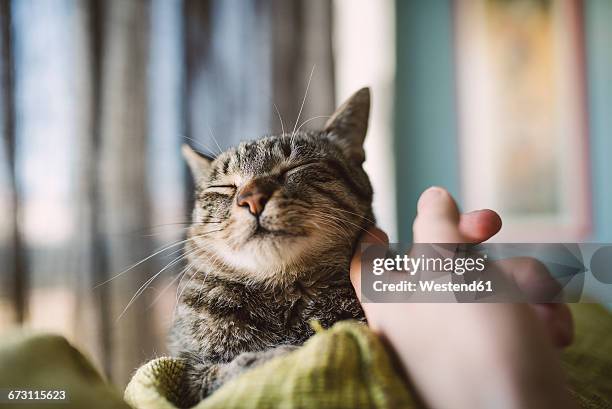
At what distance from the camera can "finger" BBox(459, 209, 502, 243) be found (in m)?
0.45

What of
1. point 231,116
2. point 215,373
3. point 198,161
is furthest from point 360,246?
point 231,116

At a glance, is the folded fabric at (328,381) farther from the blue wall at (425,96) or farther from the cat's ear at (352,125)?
the blue wall at (425,96)

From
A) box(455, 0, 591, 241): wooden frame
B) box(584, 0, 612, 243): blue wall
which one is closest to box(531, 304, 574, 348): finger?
box(455, 0, 591, 241): wooden frame

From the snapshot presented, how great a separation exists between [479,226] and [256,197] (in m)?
0.25

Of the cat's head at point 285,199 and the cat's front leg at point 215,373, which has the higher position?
the cat's head at point 285,199

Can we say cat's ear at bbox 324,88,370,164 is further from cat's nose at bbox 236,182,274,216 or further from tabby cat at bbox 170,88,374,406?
cat's nose at bbox 236,182,274,216

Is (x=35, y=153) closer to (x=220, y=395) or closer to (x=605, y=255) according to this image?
(x=220, y=395)

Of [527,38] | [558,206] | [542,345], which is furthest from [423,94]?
[542,345]

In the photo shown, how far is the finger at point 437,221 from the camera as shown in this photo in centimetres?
46

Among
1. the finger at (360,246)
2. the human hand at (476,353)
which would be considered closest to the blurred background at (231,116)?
the finger at (360,246)

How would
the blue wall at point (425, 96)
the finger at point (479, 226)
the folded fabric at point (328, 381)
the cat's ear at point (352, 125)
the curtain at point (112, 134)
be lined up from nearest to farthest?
the folded fabric at point (328, 381), the finger at point (479, 226), the cat's ear at point (352, 125), the curtain at point (112, 134), the blue wall at point (425, 96)

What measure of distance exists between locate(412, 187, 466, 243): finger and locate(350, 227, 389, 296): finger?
0.23 feet

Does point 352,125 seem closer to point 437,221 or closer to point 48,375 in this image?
point 437,221

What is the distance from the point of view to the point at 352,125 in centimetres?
69
